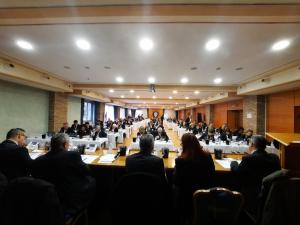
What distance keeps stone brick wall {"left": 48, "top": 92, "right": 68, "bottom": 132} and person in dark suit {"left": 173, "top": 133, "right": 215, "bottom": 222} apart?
27.3 feet

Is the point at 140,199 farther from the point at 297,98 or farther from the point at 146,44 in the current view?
the point at 297,98

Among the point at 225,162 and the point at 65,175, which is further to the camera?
the point at 225,162

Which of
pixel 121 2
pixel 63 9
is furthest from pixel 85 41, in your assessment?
pixel 121 2

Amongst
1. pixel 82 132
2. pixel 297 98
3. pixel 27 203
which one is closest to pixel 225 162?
pixel 27 203

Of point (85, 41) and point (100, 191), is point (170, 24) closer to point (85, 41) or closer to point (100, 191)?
point (85, 41)

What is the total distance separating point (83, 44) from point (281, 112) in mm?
7962

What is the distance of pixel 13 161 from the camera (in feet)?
7.88

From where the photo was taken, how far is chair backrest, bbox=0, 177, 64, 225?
4.70ft

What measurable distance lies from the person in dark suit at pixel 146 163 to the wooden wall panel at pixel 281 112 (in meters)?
6.98

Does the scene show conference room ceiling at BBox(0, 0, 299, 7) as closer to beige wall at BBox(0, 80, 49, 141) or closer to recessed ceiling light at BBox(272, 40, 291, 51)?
recessed ceiling light at BBox(272, 40, 291, 51)

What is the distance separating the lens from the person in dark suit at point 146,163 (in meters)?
2.26

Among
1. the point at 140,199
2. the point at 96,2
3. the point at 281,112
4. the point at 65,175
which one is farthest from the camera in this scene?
the point at 281,112

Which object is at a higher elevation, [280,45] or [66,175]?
[280,45]

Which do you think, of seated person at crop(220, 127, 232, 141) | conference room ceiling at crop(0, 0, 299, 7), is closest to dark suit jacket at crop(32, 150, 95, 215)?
conference room ceiling at crop(0, 0, 299, 7)
